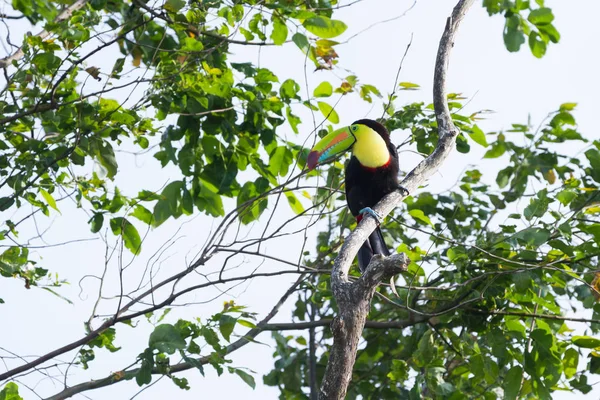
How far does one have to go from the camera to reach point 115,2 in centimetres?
536

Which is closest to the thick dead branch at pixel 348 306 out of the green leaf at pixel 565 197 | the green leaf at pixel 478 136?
the green leaf at pixel 565 197

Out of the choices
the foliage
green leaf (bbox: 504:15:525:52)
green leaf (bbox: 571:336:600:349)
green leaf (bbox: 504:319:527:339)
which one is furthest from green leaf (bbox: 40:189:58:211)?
green leaf (bbox: 571:336:600:349)

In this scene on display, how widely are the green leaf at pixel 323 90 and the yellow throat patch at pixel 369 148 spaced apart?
297 millimetres

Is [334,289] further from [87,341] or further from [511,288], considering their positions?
[511,288]

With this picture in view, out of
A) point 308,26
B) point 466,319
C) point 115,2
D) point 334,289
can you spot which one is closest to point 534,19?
point 308,26

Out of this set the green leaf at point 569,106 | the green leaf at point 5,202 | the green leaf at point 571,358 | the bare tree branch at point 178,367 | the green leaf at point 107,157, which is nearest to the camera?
the bare tree branch at point 178,367

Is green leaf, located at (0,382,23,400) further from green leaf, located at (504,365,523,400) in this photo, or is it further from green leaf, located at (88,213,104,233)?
green leaf, located at (504,365,523,400)

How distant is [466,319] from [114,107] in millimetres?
2510

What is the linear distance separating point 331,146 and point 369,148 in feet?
0.77

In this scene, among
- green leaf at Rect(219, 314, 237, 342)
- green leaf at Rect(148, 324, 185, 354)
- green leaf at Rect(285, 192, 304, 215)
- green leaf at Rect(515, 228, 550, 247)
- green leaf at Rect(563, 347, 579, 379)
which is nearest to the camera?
green leaf at Rect(148, 324, 185, 354)

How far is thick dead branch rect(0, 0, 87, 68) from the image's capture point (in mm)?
4629

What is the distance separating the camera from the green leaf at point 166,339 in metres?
4.06

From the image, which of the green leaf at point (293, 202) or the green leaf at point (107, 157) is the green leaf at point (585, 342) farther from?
the green leaf at point (107, 157)

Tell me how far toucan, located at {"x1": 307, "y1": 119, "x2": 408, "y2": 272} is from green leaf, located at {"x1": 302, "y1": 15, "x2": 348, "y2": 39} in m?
0.59
